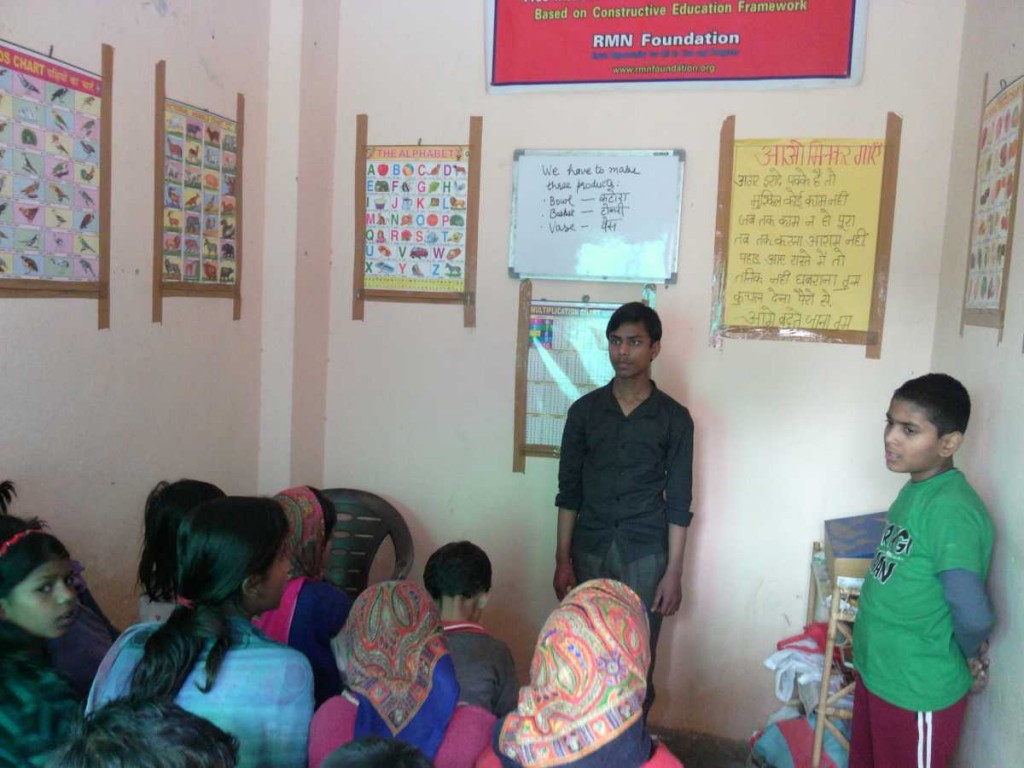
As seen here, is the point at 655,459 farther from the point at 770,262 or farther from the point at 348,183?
the point at 348,183

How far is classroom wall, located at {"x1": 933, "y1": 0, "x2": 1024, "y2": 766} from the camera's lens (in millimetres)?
1735

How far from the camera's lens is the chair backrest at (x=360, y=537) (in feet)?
9.46

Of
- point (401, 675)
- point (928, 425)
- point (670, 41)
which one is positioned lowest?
point (401, 675)

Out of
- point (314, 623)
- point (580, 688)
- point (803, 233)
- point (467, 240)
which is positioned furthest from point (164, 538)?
point (803, 233)

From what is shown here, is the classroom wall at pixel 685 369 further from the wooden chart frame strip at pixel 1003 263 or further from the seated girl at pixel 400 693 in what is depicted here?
the seated girl at pixel 400 693

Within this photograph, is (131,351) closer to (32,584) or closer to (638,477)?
(32,584)

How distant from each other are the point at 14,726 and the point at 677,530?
1.78 metres

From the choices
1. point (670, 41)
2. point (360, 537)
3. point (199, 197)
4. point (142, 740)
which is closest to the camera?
point (142, 740)

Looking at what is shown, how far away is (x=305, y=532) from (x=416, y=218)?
4.76 feet

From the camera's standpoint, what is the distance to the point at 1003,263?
6.37 ft

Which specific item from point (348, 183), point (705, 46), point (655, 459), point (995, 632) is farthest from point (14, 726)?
point (705, 46)

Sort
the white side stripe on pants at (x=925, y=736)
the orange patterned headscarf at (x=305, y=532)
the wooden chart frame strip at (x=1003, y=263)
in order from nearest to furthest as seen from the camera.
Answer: the white side stripe on pants at (x=925, y=736)
the wooden chart frame strip at (x=1003, y=263)
the orange patterned headscarf at (x=305, y=532)

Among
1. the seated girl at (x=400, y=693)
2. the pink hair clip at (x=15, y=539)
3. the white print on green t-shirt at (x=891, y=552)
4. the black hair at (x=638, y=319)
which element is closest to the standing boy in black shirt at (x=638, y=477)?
the black hair at (x=638, y=319)

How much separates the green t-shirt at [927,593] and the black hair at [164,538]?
155 cm
